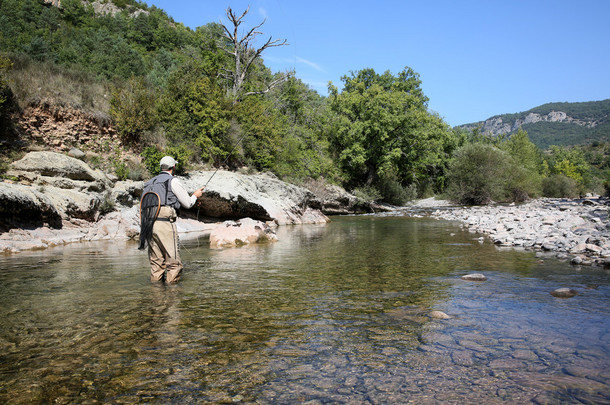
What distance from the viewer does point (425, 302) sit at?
575cm

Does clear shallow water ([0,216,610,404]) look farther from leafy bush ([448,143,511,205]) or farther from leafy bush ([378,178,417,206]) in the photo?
leafy bush ([378,178,417,206])

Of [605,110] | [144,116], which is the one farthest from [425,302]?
[605,110]

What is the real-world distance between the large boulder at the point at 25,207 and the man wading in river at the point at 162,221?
271 inches

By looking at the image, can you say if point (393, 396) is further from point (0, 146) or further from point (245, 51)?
point (245, 51)

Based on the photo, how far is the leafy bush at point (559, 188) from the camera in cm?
5350

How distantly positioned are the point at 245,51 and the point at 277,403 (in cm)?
3364

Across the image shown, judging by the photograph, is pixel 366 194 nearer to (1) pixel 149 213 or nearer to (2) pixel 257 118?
(2) pixel 257 118

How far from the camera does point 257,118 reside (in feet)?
90.6

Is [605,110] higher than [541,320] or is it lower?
higher

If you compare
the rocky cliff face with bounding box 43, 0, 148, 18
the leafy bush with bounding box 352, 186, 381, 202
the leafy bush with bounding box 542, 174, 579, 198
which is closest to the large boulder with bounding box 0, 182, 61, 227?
the leafy bush with bounding box 352, 186, 381, 202

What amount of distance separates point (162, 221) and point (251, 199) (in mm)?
12718

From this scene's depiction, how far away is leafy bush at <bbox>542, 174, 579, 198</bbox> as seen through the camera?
53.5 metres

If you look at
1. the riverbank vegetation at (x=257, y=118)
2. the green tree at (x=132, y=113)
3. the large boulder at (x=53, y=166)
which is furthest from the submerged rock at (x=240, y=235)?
the green tree at (x=132, y=113)

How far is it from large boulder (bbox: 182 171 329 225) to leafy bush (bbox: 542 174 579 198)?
143 ft
